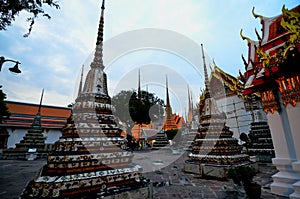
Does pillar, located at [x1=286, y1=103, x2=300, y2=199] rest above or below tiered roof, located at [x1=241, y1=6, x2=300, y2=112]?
below

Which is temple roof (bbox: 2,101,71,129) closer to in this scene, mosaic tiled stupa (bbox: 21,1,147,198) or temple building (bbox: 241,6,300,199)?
mosaic tiled stupa (bbox: 21,1,147,198)

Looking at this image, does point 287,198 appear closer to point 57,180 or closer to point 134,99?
point 57,180

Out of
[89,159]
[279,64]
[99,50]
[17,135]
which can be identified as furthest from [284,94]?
[17,135]

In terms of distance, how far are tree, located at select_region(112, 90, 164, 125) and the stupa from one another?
15.7m


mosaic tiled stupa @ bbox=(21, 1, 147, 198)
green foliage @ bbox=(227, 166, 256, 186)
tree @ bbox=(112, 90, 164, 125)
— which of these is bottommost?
green foliage @ bbox=(227, 166, 256, 186)

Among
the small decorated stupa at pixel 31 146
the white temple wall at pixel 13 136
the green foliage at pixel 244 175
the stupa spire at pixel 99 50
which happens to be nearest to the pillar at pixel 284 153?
the green foliage at pixel 244 175

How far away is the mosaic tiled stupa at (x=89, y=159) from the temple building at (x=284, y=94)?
378cm

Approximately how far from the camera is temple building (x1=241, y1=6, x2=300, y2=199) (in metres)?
3.63

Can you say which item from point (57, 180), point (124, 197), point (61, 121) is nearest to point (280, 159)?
point (124, 197)

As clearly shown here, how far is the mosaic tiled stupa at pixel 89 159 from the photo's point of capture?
270 cm

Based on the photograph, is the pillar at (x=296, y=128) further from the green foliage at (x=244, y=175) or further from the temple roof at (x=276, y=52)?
the green foliage at (x=244, y=175)

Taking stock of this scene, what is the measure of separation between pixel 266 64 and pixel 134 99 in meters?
20.1

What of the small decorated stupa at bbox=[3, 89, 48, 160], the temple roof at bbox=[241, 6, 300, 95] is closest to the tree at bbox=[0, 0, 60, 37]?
the temple roof at bbox=[241, 6, 300, 95]

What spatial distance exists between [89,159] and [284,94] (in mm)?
5279
